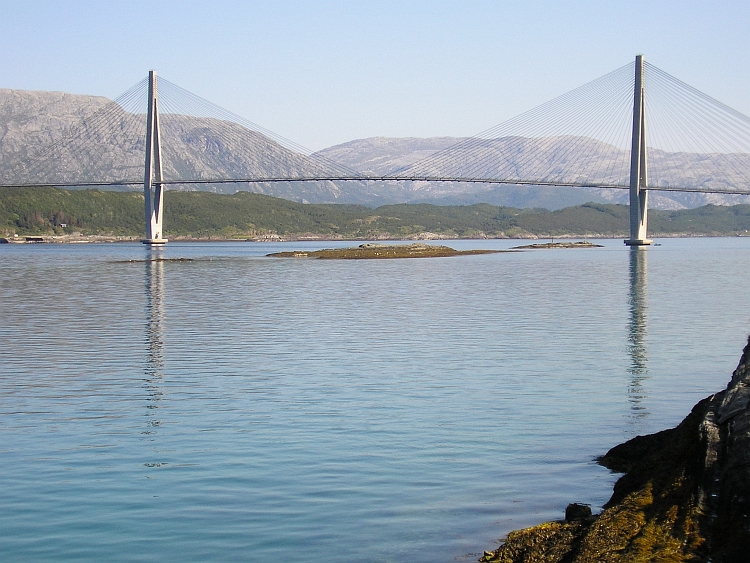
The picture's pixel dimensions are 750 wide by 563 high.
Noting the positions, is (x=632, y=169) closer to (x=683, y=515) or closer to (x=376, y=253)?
(x=376, y=253)

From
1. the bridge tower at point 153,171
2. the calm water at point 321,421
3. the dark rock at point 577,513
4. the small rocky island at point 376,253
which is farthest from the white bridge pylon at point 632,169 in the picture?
the dark rock at point 577,513

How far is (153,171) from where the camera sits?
11438 centimetres

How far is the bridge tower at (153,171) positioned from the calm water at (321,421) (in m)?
81.0

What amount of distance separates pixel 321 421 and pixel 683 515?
23.3 feet

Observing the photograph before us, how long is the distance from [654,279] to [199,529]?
1901 inches

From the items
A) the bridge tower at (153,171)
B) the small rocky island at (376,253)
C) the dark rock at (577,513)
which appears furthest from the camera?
the bridge tower at (153,171)

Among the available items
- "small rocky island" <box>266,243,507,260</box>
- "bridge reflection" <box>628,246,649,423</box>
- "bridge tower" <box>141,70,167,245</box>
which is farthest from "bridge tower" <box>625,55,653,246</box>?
"bridge reflection" <box>628,246,649,423</box>

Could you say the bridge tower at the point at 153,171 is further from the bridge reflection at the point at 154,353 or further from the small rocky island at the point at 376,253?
the bridge reflection at the point at 154,353

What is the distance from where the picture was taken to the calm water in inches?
349

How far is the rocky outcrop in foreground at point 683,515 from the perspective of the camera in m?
6.79

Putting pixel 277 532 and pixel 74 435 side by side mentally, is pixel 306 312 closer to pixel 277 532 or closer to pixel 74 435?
pixel 74 435

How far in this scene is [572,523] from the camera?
802cm

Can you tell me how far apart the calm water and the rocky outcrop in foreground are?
0.92 meters

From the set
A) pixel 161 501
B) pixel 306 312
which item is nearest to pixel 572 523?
pixel 161 501
